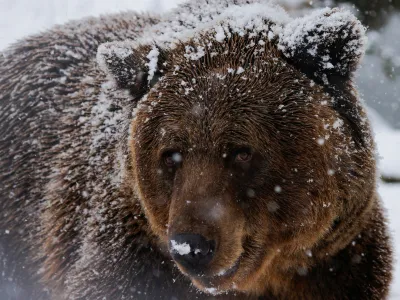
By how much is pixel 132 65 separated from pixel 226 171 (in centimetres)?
89

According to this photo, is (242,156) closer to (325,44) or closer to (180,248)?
(180,248)

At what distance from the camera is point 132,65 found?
149 inches

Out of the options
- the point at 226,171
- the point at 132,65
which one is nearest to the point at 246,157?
the point at 226,171

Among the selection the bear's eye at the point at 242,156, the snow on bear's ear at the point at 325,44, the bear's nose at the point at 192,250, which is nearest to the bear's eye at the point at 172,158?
the bear's eye at the point at 242,156

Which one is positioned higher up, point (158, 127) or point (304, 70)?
point (304, 70)

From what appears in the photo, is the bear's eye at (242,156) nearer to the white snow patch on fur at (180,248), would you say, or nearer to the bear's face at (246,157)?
the bear's face at (246,157)

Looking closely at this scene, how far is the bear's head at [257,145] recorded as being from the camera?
337 cm

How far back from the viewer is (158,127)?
356 cm

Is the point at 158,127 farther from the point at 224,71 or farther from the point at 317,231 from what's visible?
the point at 317,231

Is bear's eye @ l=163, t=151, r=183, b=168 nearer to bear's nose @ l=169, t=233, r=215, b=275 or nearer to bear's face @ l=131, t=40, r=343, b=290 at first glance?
bear's face @ l=131, t=40, r=343, b=290

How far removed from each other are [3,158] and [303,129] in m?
2.62

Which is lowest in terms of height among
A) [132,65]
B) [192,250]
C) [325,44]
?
[192,250]

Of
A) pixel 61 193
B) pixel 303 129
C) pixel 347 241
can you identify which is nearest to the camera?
pixel 303 129

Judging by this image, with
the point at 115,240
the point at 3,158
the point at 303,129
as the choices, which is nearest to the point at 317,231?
the point at 303,129
